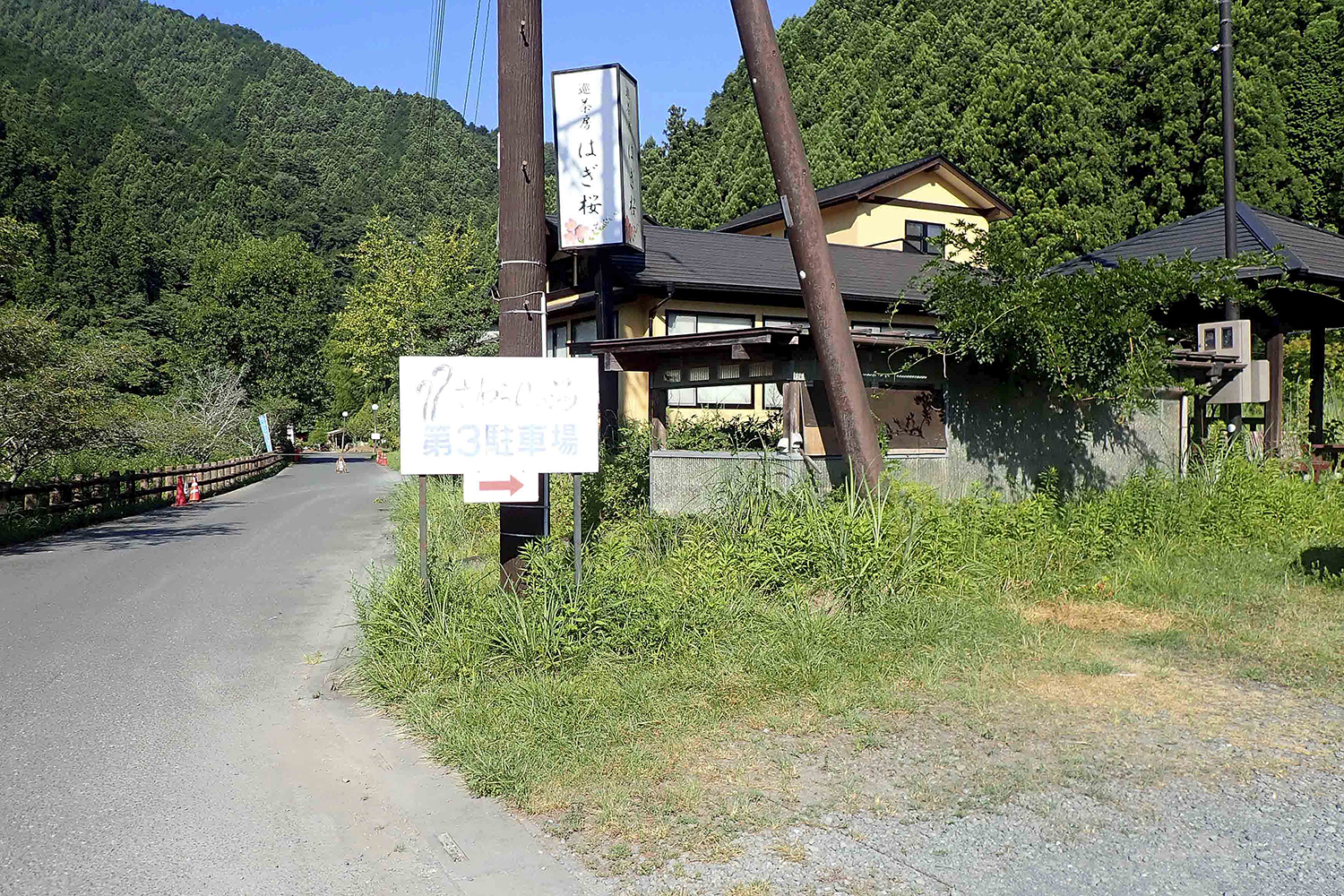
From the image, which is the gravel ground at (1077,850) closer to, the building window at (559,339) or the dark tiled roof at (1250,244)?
the dark tiled roof at (1250,244)

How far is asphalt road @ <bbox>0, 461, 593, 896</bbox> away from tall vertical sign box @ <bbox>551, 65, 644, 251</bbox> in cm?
901

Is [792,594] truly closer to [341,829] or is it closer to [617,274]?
[341,829]

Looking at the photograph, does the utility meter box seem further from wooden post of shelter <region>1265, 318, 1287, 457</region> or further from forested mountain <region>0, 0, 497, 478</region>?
forested mountain <region>0, 0, 497, 478</region>

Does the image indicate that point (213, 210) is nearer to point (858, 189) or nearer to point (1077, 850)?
point (858, 189)

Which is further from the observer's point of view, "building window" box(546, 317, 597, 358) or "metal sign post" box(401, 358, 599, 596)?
"building window" box(546, 317, 597, 358)

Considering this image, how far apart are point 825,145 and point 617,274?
2216cm

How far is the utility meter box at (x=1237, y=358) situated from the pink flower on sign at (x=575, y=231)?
10.0 metres

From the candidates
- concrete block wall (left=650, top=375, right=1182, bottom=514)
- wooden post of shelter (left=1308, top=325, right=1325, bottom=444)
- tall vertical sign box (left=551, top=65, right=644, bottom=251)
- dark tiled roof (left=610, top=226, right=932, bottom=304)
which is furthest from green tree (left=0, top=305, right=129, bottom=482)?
wooden post of shelter (left=1308, top=325, right=1325, bottom=444)

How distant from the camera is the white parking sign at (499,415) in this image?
6.82 meters

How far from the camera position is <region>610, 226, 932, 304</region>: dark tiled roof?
19172 mm

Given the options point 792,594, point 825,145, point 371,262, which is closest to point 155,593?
point 792,594

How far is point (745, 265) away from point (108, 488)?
1452cm

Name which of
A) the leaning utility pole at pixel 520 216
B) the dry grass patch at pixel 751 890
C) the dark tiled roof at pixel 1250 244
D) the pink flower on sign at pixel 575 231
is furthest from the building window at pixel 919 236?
the dry grass patch at pixel 751 890

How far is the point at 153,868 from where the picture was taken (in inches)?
162
